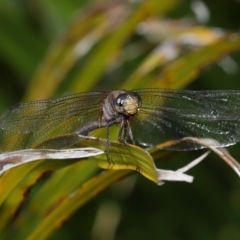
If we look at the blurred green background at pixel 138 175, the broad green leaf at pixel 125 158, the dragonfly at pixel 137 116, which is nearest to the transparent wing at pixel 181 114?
the dragonfly at pixel 137 116

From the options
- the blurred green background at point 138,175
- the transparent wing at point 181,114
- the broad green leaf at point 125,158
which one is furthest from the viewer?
the blurred green background at point 138,175

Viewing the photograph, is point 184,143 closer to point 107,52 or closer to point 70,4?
point 107,52

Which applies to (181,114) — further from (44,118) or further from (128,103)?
(44,118)

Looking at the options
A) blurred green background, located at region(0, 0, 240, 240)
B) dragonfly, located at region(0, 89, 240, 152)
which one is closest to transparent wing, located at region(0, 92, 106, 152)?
dragonfly, located at region(0, 89, 240, 152)

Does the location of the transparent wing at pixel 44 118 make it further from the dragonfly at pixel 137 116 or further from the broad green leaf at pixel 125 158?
the broad green leaf at pixel 125 158

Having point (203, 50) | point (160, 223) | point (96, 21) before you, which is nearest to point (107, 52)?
point (96, 21)

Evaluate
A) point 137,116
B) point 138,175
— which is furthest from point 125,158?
point 138,175

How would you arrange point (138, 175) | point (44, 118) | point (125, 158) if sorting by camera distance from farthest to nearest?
1. point (138, 175)
2. point (44, 118)
3. point (125, 158)
